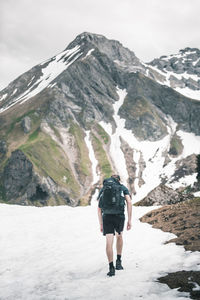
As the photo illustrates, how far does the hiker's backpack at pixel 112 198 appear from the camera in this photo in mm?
10289

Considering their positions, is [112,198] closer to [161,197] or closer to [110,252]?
[110,252]

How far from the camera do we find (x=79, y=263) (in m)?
11.4

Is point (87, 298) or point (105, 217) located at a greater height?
point (105, 217)

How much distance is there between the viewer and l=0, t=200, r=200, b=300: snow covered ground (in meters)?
8.13

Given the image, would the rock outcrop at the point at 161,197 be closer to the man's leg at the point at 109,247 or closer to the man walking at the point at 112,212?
the man walking at the point at 112,212

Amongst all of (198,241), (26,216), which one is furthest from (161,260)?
(26,216)

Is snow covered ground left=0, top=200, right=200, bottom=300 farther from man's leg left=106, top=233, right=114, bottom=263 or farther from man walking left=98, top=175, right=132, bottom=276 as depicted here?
man walking left=98, top=175, right=132, bottom=276

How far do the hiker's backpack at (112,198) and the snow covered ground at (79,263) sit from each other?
200 centimetres

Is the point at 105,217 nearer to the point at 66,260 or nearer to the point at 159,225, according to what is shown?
the point at 66,260

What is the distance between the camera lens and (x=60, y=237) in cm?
1634

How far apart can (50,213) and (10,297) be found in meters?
16.4

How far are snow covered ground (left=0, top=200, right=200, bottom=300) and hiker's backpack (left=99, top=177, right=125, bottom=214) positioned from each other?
2.00 meters

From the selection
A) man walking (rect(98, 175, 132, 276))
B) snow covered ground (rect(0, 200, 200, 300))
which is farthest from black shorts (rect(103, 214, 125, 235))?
snow covered ground (rect(0, 200, 200, 300))

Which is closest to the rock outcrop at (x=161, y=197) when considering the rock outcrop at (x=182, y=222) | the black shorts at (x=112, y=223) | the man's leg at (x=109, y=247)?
the rock outcrop at (x=182, y=222)
